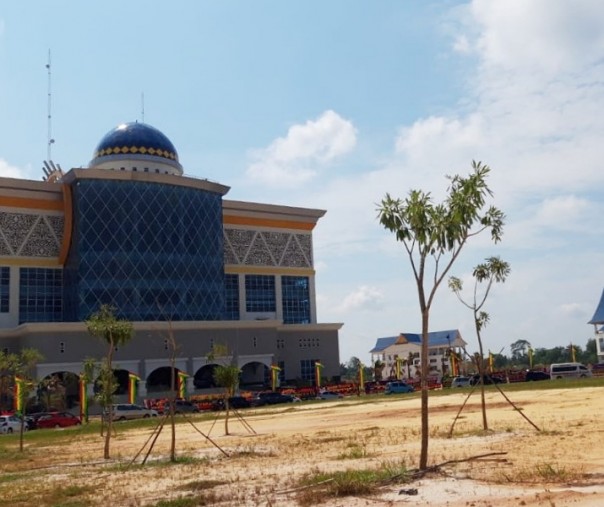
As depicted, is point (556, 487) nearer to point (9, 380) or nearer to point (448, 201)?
point (448, 201)

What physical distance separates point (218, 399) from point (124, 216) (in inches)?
927

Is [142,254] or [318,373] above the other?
[142,254]

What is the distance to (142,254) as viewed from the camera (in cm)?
7319

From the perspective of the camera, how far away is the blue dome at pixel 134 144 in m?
79.4

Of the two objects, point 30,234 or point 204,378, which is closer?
point 30,234

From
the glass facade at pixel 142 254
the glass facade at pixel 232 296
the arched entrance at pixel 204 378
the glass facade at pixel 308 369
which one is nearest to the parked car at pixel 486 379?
Result: the glass facade at pixel 308 369

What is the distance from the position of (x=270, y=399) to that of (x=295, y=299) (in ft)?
89.9

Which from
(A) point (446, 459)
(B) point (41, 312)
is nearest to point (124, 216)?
(B) point (41, 312)

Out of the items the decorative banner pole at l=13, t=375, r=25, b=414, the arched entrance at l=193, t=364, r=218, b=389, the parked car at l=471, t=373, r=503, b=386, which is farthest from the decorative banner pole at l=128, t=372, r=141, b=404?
the parked car at l=471, t=373, r=503, b=386

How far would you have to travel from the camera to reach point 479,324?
2867 centimetres

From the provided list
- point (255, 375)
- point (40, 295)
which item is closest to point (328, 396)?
point (255, 375)

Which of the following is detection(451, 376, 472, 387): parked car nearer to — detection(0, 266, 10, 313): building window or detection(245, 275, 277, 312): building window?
detection(245, 275, 277, 312): building window

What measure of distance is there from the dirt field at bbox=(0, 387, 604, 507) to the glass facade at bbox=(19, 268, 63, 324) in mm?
40472

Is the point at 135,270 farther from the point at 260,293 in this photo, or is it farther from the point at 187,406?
the point at 187,406
